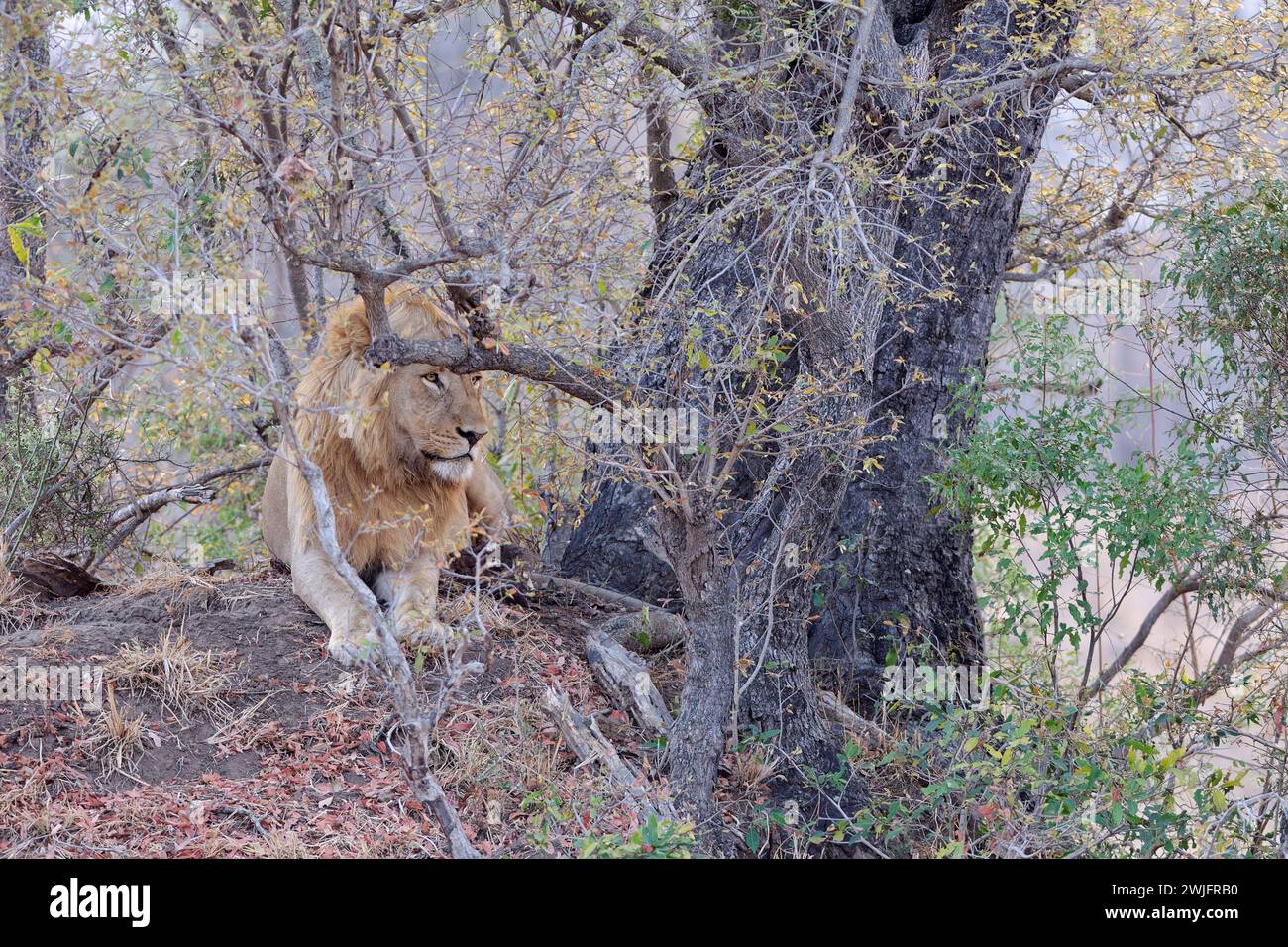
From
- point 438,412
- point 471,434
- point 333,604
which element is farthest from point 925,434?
A: point 333,604

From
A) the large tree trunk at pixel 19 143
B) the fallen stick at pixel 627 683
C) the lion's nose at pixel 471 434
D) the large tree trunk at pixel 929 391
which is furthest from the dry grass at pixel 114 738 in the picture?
the large tree trunk at pixel 929 391

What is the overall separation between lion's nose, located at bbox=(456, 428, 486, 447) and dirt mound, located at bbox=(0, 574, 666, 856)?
0.91 meters

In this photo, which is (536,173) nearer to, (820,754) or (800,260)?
(800,260)

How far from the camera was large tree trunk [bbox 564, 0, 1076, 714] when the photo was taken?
676cm

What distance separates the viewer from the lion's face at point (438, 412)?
233 inches

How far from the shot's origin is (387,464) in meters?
6.15

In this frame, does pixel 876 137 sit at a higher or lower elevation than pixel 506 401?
higher

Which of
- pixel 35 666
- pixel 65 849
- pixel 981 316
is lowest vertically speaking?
pixel 65 849

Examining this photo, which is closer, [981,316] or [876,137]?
[876,137]

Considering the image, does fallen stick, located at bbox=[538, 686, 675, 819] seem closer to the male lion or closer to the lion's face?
the male lion

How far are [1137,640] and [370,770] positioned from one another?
16.5 ft

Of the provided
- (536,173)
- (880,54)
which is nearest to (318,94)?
(536,173)

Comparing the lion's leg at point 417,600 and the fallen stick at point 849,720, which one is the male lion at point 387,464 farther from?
the fallen stick at point 849,720
